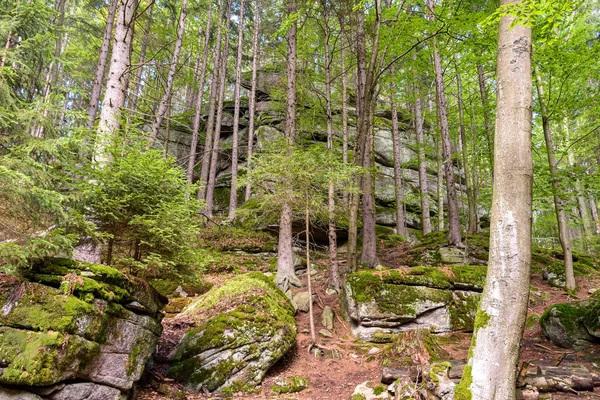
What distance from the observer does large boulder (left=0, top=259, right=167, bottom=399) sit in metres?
3.30

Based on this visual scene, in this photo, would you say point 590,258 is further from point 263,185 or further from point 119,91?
point 119,91

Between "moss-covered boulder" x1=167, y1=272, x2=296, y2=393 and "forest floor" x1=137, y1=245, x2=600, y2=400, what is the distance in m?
0.25

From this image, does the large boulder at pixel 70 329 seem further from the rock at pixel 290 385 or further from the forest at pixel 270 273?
the rock at pixel 290 385

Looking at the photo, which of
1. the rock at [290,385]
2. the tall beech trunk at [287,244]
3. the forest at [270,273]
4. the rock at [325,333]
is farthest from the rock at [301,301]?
the rock at [290,385]

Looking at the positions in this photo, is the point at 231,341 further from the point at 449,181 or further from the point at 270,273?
the point at 449,181

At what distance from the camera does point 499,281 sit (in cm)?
346

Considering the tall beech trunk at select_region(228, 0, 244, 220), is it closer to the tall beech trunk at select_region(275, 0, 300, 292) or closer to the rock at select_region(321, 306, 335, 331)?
the tall beech trunk at select_region(275, 0, 300, 292)

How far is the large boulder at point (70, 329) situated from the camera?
330cm

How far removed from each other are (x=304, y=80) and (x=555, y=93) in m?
10.1

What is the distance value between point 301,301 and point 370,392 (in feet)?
14.3

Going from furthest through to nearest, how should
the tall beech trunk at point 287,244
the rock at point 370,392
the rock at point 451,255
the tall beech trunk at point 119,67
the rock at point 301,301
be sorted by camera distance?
the rock at point 451,255 → the tall beech trunk at point 287,244 → the rock at point 301,301 → the tall beech trunk at point 119,67 → the rock at point 370,392

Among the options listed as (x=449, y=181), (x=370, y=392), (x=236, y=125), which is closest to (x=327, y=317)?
(x=370, y=392)

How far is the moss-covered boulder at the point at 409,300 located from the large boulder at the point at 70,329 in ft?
16.8

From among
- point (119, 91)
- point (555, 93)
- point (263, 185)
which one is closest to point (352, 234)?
point (263, 185)
